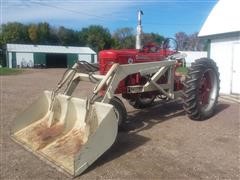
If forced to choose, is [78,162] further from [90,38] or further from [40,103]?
[90,38]

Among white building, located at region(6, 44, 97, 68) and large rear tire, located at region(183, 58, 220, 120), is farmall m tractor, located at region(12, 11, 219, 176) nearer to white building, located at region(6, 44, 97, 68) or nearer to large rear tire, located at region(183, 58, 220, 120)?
large rear tire, located at region(183, 58, 220, 120)

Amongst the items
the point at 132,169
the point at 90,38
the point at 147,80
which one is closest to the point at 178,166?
the point at 132,169

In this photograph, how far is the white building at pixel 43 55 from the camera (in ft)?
156

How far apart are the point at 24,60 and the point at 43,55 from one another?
3053 millimetres

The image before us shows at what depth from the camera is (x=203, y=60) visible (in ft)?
23.8

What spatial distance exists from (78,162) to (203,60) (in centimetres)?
416

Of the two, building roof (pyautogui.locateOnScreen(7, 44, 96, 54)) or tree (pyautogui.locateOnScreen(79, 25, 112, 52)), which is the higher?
tree (pyautogui.locateOnScreen(79, 25, 112, 52))

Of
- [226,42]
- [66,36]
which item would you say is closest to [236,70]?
[226,42]

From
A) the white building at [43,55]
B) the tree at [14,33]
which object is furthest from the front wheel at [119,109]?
the tree at [14,33]

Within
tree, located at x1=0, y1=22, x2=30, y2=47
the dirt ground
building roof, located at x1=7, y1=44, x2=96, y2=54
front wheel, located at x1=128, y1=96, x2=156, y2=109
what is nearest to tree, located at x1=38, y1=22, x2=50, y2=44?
tree, located at x1=0, y1=22, x2=30, y2=47

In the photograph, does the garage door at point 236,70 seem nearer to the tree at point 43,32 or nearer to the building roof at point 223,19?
the building roof at point 223,19

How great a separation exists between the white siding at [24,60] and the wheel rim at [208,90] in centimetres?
4282

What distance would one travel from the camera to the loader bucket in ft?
14.4

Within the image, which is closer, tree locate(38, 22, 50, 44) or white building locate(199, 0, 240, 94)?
white building locate(199, 0, 240, 94)
